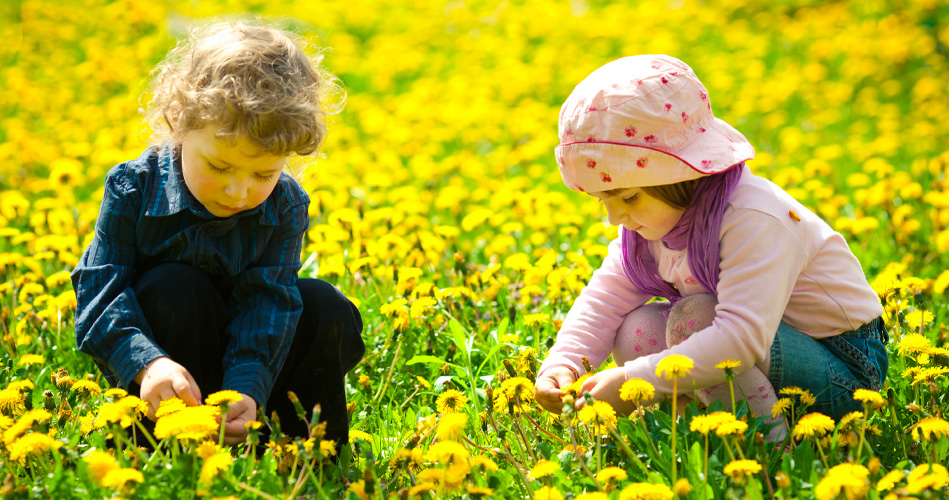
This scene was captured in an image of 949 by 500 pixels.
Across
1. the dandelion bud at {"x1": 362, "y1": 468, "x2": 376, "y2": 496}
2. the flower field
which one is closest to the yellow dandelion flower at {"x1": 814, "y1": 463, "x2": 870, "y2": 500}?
the flower field

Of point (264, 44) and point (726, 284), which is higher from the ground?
point (264, 44)

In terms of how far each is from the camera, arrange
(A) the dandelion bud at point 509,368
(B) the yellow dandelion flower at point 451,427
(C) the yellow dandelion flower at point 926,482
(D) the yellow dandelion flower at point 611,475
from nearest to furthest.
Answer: (C) the yellow dandelion flower at point 926,482 < (D) the yellow dandelion flower at point 611,475 < (B) the yellow dandelion flower at point 451,427 < (A) the dandelion bud at point 509,368

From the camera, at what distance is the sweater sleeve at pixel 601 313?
7.26 feet

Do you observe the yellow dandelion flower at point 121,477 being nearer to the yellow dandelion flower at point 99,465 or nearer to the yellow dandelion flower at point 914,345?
the yellow dandelion flower at point 99,465

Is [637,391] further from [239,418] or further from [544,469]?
[239,418]

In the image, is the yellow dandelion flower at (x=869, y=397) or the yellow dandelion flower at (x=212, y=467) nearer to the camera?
the yellow dandelion flower at (x=212, y=467)

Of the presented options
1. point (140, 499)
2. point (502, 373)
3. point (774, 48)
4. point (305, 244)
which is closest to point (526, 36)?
point (774, 48)

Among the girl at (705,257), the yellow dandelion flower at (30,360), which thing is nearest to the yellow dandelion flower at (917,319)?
the girl at (705,257)

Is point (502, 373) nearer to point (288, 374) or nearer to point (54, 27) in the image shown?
point (288, 374)

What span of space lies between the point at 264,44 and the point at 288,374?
80 centimetres

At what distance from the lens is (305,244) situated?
11.6 feet

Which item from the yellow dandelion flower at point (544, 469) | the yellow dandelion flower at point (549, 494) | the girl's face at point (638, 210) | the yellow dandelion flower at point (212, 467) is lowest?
the yellow dandelion flower at point (544, 469)

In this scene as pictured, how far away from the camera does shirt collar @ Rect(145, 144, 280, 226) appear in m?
1.99

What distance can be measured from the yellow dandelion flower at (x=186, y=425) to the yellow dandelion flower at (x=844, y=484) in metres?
1.05
